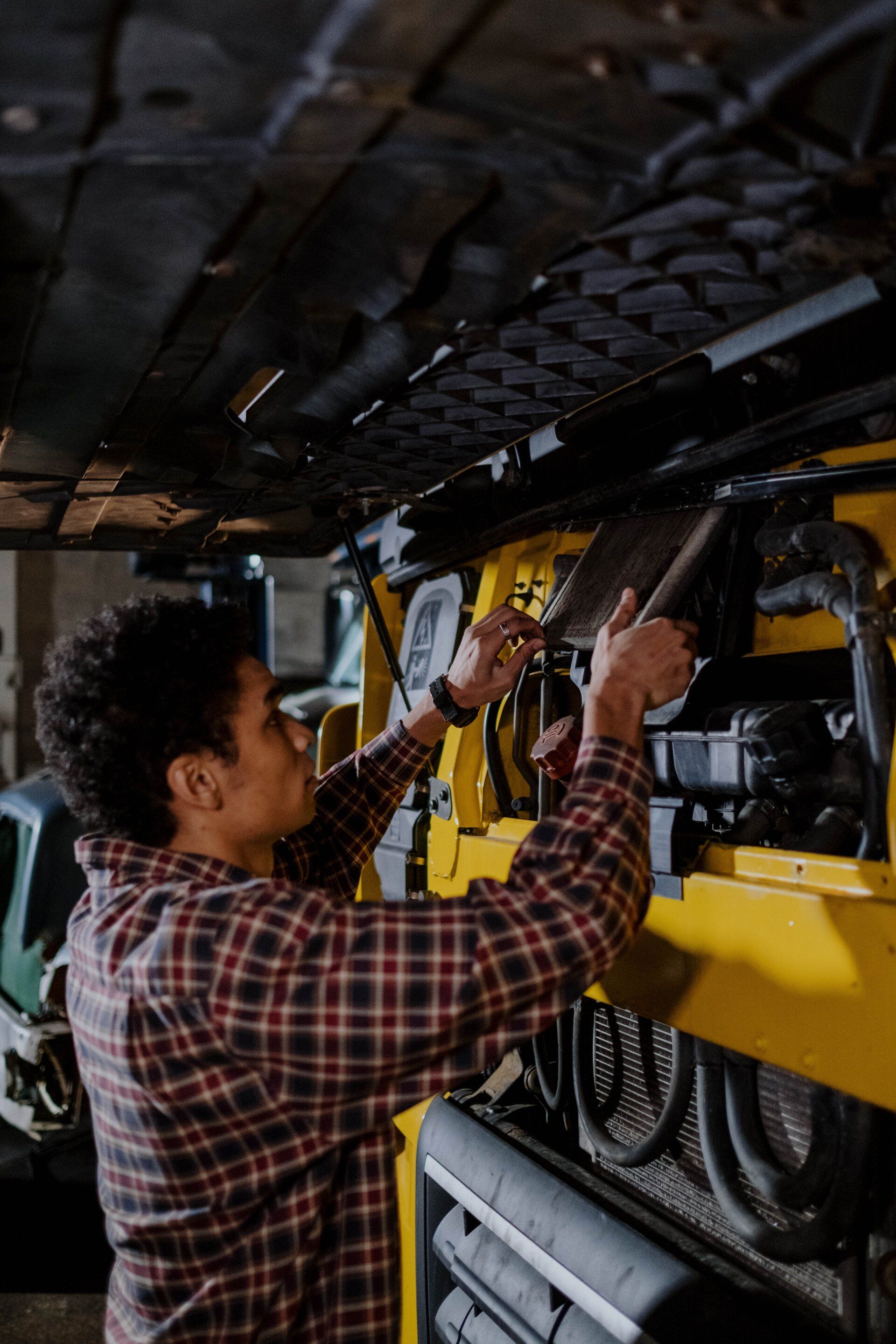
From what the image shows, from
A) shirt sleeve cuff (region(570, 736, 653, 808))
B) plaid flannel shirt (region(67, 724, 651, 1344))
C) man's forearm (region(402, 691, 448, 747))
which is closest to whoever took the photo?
plaid flannel shirt (region(67, 724, 651, 1344))

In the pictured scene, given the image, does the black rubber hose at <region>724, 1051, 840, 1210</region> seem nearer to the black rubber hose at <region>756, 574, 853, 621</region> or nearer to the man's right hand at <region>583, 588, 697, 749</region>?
the man's right hand at <region>583, 588, 697, 749</region>

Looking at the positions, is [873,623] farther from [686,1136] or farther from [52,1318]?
[52,1318]

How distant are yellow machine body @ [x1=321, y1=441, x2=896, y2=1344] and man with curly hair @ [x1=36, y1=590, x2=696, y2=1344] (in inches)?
9.8

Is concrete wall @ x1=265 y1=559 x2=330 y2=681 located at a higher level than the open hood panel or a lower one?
higher

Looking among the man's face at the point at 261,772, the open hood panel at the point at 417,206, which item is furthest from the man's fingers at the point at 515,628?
the man's face at the point at 261,772

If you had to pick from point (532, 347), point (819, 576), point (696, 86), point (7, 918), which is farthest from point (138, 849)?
point (7, 918)

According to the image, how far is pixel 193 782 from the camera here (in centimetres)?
164

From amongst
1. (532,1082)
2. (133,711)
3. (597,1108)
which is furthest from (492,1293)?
(133,711)

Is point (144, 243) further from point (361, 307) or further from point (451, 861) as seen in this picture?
Answer: point (451, 861)

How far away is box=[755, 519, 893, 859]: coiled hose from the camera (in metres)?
1.47

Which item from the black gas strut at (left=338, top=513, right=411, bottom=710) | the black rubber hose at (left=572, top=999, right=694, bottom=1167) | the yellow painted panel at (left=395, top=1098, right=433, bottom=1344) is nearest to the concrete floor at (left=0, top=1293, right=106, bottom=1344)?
the yellow painted panel at (left=395, top=1098, right=433, bottom=1344)

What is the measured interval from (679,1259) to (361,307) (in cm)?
160

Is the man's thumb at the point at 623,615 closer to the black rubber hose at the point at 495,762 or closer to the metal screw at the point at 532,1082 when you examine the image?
the black rubber hose at the point at 495,762

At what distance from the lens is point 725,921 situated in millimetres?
1643
